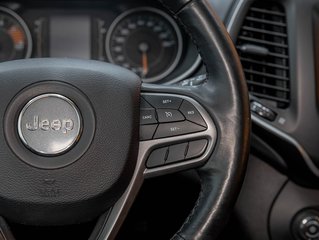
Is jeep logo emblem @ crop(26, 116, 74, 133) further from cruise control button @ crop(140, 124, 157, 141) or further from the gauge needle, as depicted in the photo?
the gauge needle

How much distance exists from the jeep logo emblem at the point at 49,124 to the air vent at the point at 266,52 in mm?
527

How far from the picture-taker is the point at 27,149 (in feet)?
2.95

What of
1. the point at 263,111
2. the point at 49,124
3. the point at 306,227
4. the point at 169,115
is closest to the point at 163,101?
the point at 169,115

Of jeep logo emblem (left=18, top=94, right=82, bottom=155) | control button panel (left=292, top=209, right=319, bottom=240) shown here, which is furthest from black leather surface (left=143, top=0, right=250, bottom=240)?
control button panel (left=292, top=209, right=319, bottom=240)

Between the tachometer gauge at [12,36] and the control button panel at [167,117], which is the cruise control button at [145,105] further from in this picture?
the tachometer gauge at [12,36]

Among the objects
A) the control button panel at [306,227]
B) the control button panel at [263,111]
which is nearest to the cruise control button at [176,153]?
the control button panel at [263,111]

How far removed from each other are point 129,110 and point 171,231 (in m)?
0.49

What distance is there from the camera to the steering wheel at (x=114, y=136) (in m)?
0.90

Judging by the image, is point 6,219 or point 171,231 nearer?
point 6,219

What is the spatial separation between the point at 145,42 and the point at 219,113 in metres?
0.88

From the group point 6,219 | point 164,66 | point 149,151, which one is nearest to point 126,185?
point 149,151

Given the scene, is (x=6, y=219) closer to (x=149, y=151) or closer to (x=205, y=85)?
(x=149, y=151)

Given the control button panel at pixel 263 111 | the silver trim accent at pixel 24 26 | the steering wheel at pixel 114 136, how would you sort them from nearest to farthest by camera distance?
the steering wheel at pixel 114 136 < the control button panel at pixel 263 111 < the silver trim accent at pixel 24 26

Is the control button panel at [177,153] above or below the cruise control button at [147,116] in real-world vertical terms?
below
